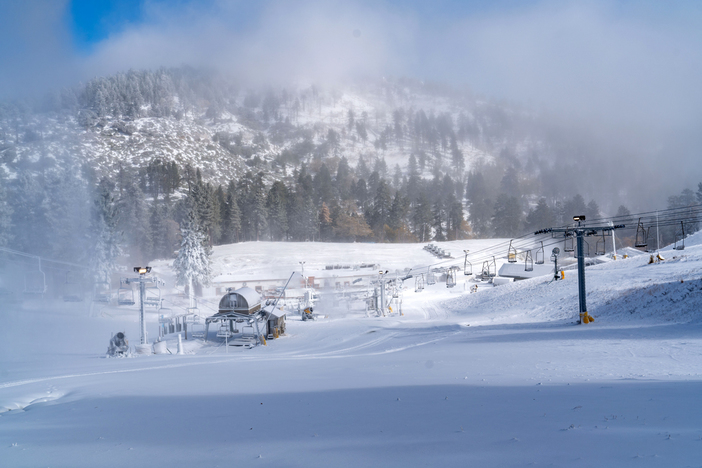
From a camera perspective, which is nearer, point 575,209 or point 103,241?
point 103,241

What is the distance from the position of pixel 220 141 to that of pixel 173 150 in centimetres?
2659

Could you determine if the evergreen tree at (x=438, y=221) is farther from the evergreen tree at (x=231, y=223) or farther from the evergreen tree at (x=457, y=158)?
the evergreen tree at (x=457, y=158)

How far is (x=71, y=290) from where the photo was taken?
2633cm

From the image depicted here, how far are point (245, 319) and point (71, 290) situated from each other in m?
12.2

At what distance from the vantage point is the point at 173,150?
11244cm

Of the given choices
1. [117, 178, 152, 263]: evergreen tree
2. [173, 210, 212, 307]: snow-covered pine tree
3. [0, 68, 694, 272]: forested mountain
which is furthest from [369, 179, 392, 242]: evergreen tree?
[173, 210, 212, 307]: snow-covered pine tree

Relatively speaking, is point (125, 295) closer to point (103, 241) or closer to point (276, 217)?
point (103, 241)

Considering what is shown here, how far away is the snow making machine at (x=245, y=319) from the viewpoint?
77.1 feet

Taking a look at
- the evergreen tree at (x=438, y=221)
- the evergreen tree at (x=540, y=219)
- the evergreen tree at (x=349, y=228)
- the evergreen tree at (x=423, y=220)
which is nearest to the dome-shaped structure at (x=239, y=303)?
the evergreen tree at (x=349, y=228)

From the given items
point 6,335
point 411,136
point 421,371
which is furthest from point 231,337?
point 411,136

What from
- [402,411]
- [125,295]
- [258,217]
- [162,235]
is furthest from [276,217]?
[402,411]

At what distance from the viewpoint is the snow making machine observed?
23487 mm

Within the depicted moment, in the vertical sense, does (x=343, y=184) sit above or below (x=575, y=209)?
above

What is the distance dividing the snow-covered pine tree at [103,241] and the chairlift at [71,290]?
2.07 meters
